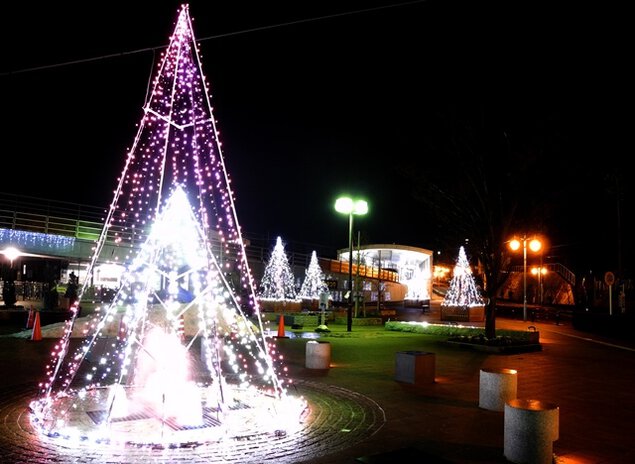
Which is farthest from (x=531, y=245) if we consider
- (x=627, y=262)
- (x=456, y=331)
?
(x=627, y=262)

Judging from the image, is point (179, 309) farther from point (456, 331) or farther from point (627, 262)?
point (627, 262)

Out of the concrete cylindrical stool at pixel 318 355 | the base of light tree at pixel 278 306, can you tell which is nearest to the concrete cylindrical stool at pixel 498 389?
the concrete cylindrical stool at pixel 318 355

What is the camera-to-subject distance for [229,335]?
62.8ft

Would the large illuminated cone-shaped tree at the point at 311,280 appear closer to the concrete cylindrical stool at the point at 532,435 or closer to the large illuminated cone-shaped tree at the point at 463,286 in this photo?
the large illuminated cone-shaped tree at the point at 463,286

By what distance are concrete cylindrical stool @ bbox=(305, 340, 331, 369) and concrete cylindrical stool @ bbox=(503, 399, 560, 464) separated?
21.1 feet

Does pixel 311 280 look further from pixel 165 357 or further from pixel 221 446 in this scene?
pixel 221 446

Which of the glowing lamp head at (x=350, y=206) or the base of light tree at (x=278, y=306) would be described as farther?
the base of light tree at (x=278, y=306)

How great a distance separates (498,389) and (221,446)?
4349 mm

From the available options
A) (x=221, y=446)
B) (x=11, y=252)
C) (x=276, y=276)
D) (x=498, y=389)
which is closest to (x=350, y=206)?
(x=11, y=252)

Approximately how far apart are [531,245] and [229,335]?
1607cm

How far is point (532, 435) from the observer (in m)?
5.95

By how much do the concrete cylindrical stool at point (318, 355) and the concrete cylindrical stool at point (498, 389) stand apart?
14.3 feet

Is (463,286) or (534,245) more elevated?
(534,245)

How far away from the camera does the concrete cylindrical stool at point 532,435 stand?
19.4 ft
